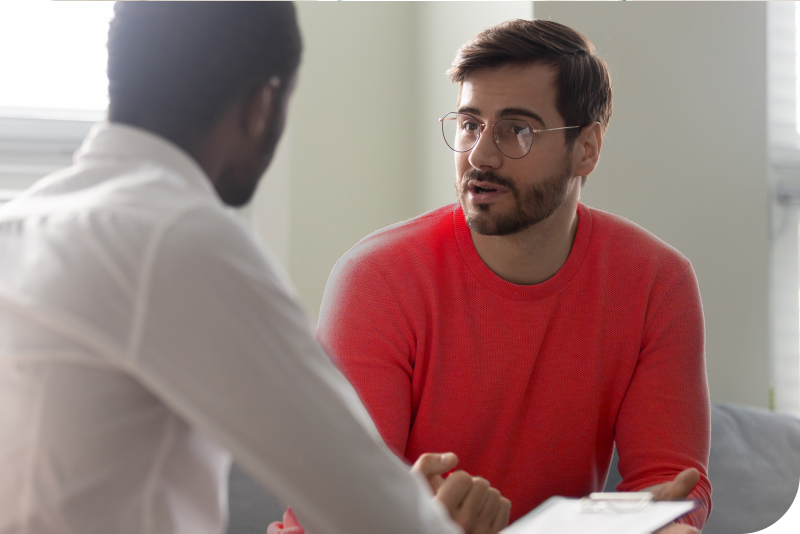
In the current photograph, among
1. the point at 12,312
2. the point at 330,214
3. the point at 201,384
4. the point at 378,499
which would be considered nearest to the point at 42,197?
the point at 12,312

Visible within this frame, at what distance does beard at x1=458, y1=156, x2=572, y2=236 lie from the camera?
1.40 meters

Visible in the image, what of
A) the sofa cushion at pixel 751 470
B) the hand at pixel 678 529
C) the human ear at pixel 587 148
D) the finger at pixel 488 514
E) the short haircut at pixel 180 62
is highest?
the short haircut at pixel 180 62

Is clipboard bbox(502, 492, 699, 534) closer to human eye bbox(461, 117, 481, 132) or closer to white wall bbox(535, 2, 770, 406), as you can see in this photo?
human eye bbox(461, 117, 481, 132)

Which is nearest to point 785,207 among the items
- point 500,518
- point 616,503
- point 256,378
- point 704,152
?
point 704,152

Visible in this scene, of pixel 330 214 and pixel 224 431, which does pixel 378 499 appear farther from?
pixel 330 214

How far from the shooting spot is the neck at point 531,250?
1.43 m

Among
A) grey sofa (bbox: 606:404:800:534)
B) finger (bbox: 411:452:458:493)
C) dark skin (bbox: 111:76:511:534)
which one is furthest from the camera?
grey sofa (bbox: 606:404:800:534)

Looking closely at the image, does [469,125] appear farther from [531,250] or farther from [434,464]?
[434,464]

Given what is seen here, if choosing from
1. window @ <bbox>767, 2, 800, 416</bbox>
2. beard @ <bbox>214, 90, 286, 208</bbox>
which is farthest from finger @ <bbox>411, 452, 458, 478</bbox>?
window @ <bbox>767, 2, 800, 416</bbox>

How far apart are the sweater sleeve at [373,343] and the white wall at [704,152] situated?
0.87 metres

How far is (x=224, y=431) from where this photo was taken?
544 millimetres

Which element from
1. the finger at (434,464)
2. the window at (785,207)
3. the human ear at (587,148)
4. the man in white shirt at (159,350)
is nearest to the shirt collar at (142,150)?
the man in white shirt at (159,350)

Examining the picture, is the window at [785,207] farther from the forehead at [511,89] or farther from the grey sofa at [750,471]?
the forehead at [511,89]

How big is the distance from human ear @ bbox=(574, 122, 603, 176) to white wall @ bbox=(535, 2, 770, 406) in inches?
15.8
